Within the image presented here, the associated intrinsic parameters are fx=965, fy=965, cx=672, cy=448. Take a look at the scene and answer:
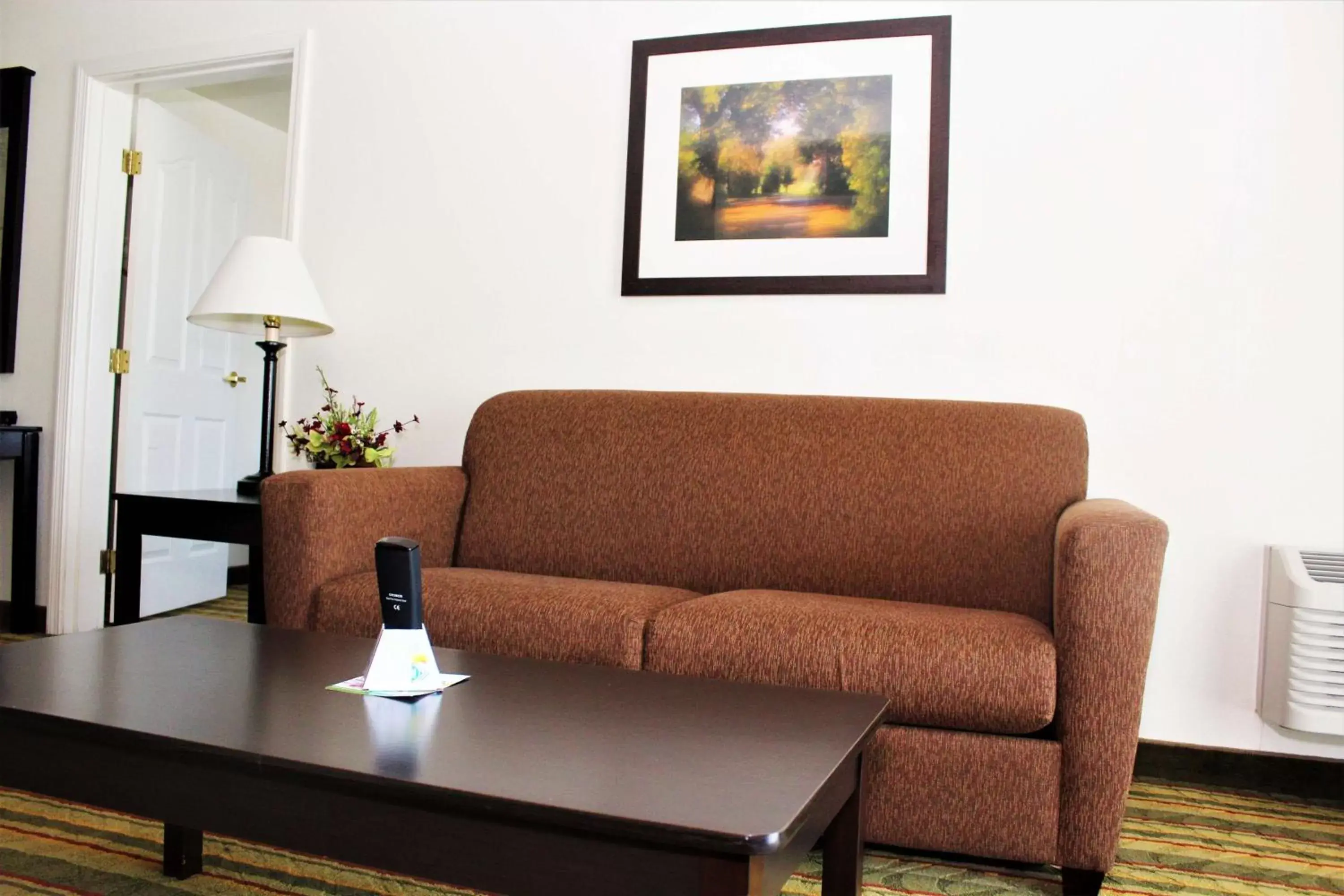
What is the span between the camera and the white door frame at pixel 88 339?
3.37 meters

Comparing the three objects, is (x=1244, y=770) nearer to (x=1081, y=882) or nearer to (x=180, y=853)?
(x=1081, y=882)

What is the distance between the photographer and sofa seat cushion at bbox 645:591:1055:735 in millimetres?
1521

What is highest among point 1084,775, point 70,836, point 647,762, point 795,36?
point 795,36

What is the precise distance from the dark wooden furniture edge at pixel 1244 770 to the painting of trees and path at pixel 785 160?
146 cm

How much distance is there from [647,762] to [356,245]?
8.26ft

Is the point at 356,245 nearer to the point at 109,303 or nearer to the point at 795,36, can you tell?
the point at 109,303

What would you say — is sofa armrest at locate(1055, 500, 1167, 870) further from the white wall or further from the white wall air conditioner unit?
the white wall

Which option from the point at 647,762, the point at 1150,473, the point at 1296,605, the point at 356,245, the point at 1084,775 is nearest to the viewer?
the point at 647,762

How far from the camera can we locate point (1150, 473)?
2330 mm

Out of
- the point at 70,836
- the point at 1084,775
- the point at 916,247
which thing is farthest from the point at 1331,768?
the point at 70,836

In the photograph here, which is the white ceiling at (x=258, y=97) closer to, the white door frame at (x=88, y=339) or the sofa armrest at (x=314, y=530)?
the white door frame at (x=88, y=339)

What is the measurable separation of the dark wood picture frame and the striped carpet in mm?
2224

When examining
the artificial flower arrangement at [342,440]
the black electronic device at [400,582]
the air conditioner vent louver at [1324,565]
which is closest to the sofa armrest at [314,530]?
the artificial flower arrangement at [342,440]

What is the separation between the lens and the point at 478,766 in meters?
0.87
